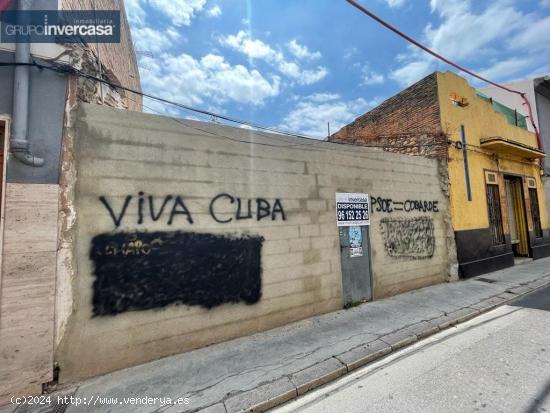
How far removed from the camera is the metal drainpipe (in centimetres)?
321

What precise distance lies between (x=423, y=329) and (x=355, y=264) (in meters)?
1.80

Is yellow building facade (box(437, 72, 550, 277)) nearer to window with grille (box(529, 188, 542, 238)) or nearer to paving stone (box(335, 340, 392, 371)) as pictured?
window with grille (box(529, 188, 542, 238))

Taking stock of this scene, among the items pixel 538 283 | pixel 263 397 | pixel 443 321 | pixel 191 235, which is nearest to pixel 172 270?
pixel 191 235

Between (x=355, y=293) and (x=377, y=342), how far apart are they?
6.05 ft

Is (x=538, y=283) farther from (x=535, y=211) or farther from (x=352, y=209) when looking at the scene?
(x=535, y=211)

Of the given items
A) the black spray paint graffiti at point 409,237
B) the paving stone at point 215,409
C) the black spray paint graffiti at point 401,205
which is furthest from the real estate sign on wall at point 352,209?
the paving stone at point 215,409

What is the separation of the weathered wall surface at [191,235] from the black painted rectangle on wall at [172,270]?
0.01 meters

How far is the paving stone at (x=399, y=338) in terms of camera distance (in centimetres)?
422

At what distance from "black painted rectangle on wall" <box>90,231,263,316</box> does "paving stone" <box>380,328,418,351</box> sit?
2.17 meters

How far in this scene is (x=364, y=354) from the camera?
12.8ft

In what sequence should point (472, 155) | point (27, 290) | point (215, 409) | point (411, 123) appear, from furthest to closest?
1. point (411, 123)
2. point (472, 155)
3. point (27, 290)
4. point (215, 409)

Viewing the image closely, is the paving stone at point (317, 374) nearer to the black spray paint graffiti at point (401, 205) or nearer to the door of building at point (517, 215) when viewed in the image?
the black spray paint graffiti at point (401, 205)

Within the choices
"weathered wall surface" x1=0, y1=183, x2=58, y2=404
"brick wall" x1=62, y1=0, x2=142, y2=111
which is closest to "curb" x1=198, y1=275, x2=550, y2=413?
"weathered wall surface" x1=0, y1=183, x2=58, y2=404

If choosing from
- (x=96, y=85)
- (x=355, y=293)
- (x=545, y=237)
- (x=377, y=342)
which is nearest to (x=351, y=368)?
(x=377, y=342)
